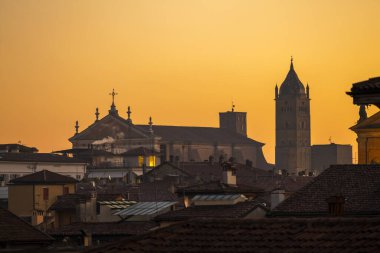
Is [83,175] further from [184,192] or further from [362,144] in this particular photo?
[184,192]

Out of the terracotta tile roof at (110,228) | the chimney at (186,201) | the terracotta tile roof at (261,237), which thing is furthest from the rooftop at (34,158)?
the terracotta tile roof at (261,237)

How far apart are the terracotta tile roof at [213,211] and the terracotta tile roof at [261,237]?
98.5ft

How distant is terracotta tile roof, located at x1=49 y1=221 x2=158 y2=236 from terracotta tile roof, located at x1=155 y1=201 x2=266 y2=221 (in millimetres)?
3966

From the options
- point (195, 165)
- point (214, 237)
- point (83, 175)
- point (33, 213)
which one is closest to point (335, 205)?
point (214, 237)

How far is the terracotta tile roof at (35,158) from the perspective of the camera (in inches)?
5674

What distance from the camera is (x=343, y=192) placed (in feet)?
137

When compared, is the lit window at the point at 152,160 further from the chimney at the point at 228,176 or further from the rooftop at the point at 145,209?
the chimney at the point at 228,176

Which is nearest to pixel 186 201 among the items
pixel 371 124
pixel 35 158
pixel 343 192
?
pixel 371 124

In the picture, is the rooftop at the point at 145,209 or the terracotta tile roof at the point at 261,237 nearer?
the terracotta tile roof at the point at 261,237

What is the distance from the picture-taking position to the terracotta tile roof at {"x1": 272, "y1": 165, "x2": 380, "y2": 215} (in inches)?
1582

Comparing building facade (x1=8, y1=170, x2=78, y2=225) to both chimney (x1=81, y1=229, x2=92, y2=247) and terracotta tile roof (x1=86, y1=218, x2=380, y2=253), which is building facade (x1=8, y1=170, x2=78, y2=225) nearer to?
chimney (x1=81, y1=229, x2=92, y2=247)

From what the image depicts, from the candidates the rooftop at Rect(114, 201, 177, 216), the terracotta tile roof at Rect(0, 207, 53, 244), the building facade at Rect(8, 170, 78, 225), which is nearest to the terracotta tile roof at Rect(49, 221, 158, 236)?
the rooftop at Rect(114, 201, 177, 216)

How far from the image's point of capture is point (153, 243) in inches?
596

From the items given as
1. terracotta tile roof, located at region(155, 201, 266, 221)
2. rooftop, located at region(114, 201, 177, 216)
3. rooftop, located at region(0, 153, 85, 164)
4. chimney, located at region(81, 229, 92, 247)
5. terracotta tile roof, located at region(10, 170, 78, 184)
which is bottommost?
chimney, located at region(81, 229, 92, 247)
